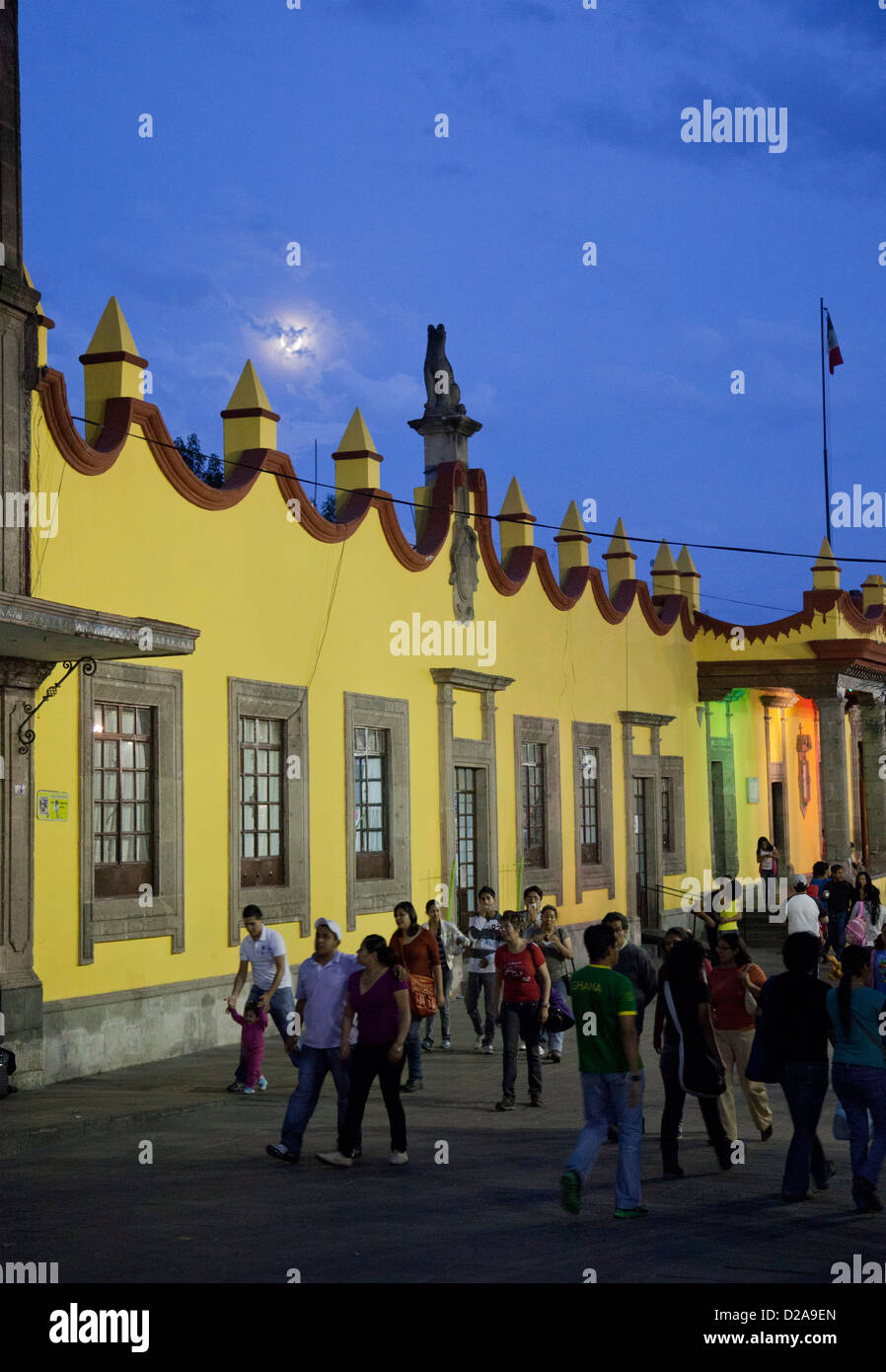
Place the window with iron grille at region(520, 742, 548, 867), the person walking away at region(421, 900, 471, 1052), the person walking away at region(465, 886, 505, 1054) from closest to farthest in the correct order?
the person walking away at region(465, 886, 505, 1054)
the person walking away at region(421, 900, 471, 1052)
the window with iron grille at region(520, 742, 548, 867)

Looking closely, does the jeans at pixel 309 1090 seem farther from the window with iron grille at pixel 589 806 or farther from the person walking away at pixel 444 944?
the window with iron grille at pixel 589 806

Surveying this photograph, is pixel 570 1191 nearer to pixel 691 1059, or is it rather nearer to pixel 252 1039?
pixel 691 1059

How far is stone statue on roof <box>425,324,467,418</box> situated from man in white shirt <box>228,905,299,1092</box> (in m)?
10.6

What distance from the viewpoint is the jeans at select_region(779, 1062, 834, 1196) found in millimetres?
8828

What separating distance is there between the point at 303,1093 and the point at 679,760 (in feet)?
66.7

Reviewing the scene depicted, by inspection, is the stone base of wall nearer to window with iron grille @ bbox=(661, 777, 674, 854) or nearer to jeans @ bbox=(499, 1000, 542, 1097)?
jeans @ bbox=(499, 1000, 542, 1097)

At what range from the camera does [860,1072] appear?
28.1 ft

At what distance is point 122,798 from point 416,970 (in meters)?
Result: 3.31

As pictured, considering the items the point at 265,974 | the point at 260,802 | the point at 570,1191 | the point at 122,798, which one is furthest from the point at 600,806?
the point at 570,1191

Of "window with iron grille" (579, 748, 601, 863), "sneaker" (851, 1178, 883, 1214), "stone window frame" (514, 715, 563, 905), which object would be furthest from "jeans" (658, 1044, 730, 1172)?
"window with iron grille" (579, 748, 601, 863)

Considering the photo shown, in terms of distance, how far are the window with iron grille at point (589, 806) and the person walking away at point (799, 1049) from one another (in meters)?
16.6

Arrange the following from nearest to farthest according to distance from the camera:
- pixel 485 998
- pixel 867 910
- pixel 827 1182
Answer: pixel 827 1182
pixel 485 998
pixel 867 910
